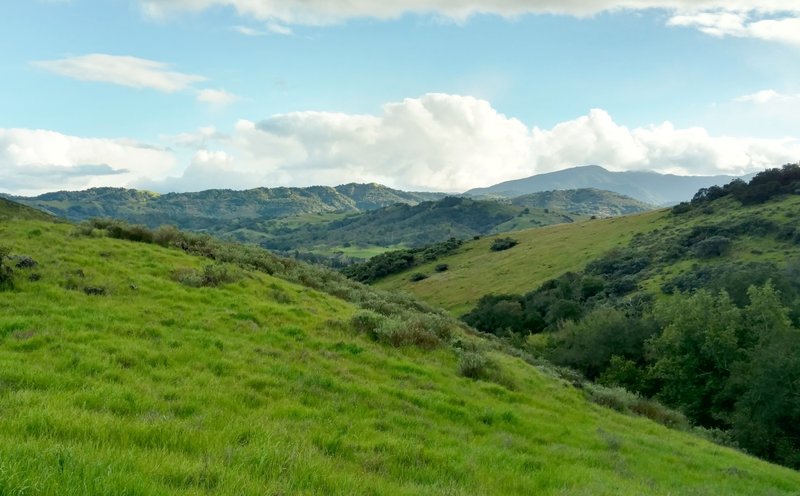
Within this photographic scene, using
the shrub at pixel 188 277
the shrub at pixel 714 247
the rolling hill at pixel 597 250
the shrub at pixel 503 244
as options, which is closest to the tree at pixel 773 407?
the shrub at pixel 188 277

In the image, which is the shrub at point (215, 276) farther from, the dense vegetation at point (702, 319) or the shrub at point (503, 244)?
the shrub at point (503, 244)

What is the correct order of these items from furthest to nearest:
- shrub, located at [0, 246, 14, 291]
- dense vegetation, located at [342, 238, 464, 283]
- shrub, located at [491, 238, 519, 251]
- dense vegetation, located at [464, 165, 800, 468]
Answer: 1. shrub, located at [491, 238, 519, 251]
2. dense vegetation, located at [342, 238, 464, 283]
3. dense vegetation, located at [464, 165, 800, 468]
4. shrub, located at [0, 246, 14, 291]

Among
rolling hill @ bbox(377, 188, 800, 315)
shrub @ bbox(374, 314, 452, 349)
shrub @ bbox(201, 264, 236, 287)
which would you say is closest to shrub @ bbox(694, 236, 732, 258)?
rolling hill @ bbox(377, 188, 800, 315)

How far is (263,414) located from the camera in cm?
976

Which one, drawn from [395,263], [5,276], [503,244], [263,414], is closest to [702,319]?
[263,414]

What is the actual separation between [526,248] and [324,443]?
134 m

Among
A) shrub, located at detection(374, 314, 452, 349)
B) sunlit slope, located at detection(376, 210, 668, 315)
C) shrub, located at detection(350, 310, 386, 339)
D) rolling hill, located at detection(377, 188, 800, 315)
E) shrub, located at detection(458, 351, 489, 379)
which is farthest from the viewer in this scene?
sunlit slope, located at detection(376, 210, 668, 315)

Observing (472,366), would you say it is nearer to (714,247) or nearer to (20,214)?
(20,214)

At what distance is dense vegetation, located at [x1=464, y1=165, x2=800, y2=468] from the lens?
32.7 metres

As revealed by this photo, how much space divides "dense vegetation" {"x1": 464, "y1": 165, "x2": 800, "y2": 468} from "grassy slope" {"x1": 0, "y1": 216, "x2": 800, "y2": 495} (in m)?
17.7

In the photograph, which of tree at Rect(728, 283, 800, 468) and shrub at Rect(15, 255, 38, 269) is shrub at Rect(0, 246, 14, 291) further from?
tree at Rect(728, 283, 800, 468)

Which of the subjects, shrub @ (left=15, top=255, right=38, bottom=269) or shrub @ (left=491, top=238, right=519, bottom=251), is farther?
shrub @ (left=491, top=238, right=519, bottom=251)

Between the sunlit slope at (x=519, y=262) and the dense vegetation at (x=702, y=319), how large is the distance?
7.96 meters

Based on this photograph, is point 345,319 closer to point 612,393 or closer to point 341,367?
point 341,367
